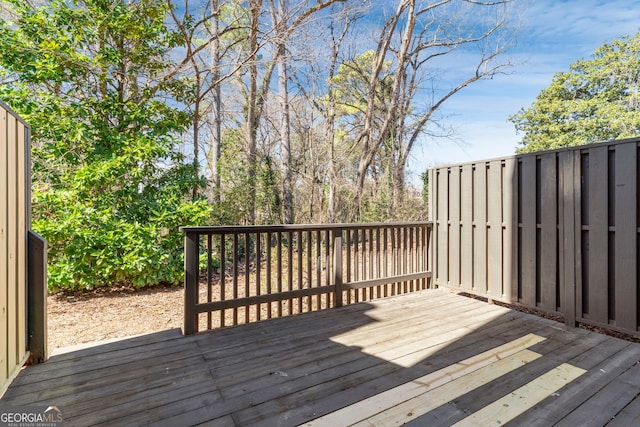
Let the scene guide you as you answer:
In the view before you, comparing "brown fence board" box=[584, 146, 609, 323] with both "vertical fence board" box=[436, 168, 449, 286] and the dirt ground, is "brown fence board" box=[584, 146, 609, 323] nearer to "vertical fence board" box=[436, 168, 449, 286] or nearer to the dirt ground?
"vertical fence board" box=[436, 168, 449, 286]

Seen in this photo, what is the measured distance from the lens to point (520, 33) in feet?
30.4

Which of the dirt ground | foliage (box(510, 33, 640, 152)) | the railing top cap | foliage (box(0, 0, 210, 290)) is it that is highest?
foliage (box(510, 33, 640, 152))

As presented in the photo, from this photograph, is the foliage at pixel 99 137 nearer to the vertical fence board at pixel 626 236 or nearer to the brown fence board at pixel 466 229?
the brown fence board at pixel 466 229

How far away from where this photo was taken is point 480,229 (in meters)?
3.53

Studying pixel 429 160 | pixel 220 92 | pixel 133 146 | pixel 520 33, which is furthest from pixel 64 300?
pixel 520 33

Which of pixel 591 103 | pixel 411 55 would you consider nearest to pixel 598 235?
pixel 411 55

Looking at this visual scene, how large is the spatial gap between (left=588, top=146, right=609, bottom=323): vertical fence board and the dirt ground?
4131 mm

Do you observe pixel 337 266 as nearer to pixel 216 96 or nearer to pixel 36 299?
pixel 36 299

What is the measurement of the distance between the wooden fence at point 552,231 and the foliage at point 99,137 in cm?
389

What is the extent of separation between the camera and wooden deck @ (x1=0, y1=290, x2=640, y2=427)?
1568mm

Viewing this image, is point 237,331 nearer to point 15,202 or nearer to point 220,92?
point 15,202

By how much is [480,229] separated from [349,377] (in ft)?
8.00

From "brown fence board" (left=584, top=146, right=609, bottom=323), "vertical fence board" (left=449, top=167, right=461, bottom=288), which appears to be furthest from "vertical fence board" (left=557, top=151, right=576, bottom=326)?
"vertical fence board" (left=449, top=167, right=461, bottom=288)

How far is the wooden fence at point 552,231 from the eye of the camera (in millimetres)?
2471
